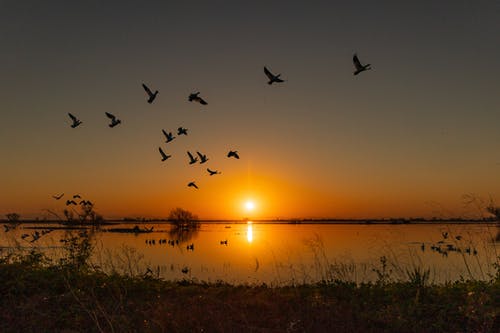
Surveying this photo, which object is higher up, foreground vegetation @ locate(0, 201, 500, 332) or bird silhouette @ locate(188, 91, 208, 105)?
bird silhouette @ locate(188, 91, 208, 105)

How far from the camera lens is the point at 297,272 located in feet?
95.5

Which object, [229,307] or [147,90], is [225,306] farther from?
[147,90]

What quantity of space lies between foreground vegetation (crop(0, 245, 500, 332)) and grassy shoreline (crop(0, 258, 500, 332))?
2 centimetres

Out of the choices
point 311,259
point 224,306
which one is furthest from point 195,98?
point 311,259

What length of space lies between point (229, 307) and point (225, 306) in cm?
16

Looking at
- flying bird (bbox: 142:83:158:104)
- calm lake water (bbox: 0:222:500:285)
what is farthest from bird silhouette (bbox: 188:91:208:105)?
calm lake water (bbox: 0:222:500:285)

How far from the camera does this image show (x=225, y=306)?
37.2 ft

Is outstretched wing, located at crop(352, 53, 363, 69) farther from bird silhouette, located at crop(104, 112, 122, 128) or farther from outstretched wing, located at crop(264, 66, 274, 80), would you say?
bird silhouette, located at crop(104, 112, 122, 128)

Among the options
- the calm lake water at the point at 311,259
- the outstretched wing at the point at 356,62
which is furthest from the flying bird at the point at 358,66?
the calm lake water at the point at 311,259

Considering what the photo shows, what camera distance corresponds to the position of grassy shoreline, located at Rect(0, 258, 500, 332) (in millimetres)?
9094

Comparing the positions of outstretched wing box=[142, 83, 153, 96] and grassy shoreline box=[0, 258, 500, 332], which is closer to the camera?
grassy shoreline box=[0, 258, 500, 332]

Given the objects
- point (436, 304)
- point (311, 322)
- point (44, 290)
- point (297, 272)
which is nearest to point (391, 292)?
point (436, 304)

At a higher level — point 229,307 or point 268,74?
point 268,74

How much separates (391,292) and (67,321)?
329 inches
